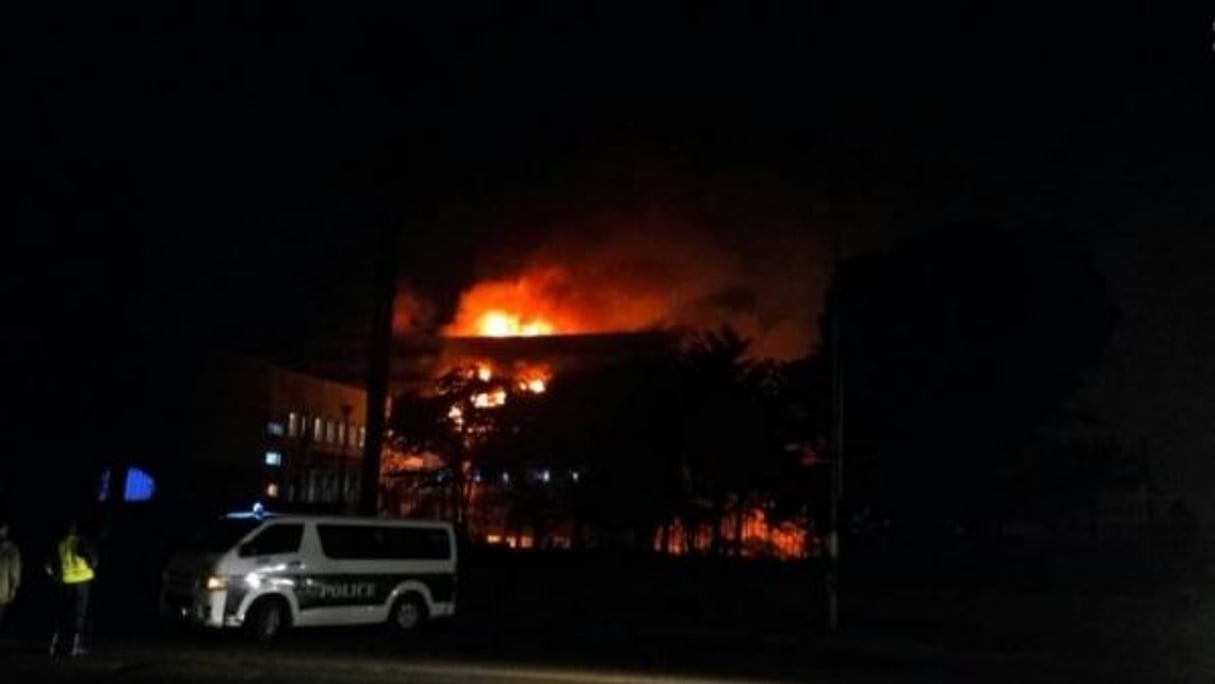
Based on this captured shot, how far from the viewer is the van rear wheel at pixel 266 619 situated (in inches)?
760

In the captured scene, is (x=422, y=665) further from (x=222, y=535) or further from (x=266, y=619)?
(x=222, y=535)

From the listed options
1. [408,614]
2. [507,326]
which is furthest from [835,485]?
[507,326]

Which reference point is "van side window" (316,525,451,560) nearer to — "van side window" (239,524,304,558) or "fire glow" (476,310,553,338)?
"van side window" (239,524,304,558)

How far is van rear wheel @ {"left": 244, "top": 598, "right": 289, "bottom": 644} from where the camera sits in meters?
19.3

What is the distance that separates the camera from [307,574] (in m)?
20.3

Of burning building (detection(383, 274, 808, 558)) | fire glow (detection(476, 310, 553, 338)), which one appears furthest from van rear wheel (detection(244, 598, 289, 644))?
fire glow (detection(476, 310, 553, 338))

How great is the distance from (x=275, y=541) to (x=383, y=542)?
237 centimetres

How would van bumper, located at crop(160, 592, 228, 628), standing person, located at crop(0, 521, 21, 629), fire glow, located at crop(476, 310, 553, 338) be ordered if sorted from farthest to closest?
1. fire glow, located at crop(476, 310, 553, 338)
2. van bumper, located at crop(160, 592, 228, 628)
3. standing person, located at crop(0, 521, 21, 629)

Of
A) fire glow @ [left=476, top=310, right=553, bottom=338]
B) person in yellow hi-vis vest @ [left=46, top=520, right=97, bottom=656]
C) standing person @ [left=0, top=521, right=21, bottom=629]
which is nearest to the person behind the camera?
standing person @ [left=0, top=521, right=21, bottom=629]

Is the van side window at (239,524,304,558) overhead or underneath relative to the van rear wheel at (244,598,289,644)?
overhead

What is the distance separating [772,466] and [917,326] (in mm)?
6342

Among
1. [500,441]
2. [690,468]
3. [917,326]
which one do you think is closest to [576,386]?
[500,441]

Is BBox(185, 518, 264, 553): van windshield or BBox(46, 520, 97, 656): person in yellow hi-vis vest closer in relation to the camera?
BBox(46, 520, 97, 656): person in yellow hi-vis vest

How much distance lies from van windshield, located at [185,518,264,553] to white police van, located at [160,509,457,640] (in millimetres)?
15
